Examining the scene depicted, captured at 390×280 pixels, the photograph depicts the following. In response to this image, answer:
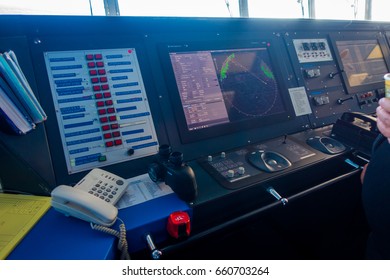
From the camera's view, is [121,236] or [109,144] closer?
[121,236]

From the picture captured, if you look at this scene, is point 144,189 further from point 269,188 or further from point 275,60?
point 275,60

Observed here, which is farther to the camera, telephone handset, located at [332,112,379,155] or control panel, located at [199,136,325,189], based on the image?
telephone handset, located at [332,112,379,155]

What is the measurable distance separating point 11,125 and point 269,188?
976 millimetres

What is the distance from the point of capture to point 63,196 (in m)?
0.73

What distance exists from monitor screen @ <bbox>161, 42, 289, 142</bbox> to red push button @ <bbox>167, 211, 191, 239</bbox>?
1.68ft

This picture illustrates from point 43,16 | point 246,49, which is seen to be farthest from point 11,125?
point 246,49

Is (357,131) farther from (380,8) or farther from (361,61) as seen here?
(380,8)

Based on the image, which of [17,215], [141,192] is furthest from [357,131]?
[17,215]

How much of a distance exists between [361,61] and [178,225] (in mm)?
2064

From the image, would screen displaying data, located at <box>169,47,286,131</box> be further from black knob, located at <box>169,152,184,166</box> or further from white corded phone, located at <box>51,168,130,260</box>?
white corded phone, located at <box>51,168,130,260</box>

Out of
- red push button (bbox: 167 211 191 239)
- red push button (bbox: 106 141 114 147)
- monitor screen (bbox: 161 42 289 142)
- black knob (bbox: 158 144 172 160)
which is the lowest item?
red push button (bbox: 167 211 191 239)

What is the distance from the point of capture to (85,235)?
71 centimetres

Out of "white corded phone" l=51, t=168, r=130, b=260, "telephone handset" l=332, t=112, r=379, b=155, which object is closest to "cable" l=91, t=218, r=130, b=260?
"white corded phone" l=51, t=168, r=130, b=260

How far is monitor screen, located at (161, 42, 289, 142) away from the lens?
1.26 metres
